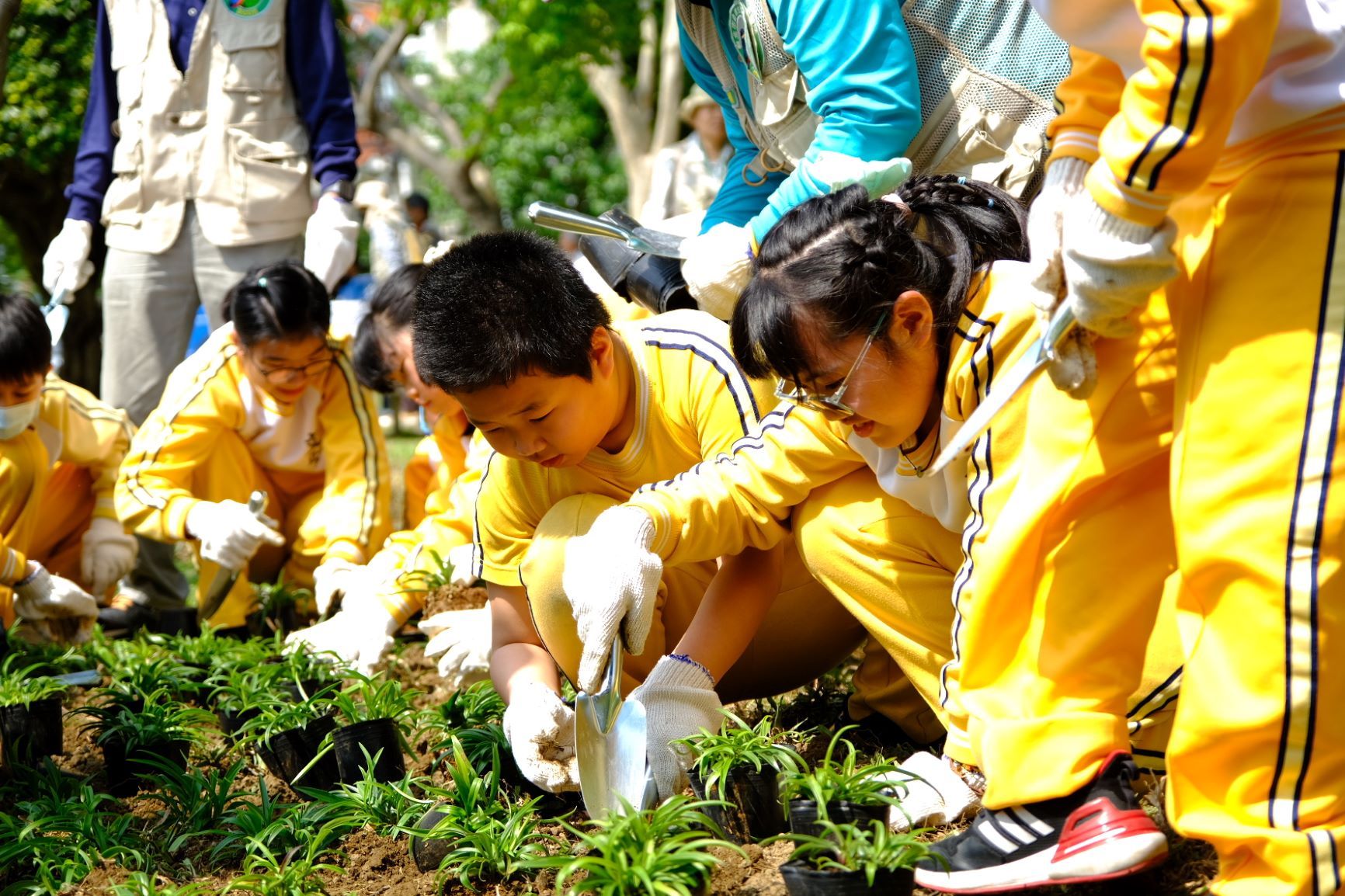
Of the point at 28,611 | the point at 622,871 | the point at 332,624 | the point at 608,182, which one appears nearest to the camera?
the point at 622,871

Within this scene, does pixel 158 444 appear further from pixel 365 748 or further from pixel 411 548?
pixel 365 748

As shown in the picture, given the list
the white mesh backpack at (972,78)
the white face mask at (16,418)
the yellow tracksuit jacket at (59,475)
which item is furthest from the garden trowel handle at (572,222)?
the yellow tracksuit jacket at (59,475)

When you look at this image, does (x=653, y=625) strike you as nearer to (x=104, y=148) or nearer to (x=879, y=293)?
(x=879, y=293)

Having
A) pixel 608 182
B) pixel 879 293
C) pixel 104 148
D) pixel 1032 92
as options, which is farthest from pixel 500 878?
pixel 608 182

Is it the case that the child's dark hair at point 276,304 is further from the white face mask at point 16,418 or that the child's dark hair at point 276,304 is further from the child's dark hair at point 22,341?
the white face mask at point 16,418

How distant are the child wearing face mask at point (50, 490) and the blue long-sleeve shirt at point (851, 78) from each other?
8.36ft

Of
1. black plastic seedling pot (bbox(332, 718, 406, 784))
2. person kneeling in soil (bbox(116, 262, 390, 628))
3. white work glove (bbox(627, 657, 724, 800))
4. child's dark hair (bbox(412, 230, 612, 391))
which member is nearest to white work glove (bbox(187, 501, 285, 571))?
person kneeling in soil (bbox(116, 262, 390, 628))

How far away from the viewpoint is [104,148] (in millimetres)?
4664

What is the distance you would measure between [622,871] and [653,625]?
2.88ft

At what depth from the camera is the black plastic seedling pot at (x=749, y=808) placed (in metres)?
2.17

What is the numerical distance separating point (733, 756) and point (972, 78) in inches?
61.0

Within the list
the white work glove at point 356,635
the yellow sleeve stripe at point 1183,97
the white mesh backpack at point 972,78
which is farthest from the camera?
the white work glove at point 356,635

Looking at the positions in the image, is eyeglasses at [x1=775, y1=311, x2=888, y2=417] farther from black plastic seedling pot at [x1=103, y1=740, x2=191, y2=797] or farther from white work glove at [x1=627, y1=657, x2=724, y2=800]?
black plastic seedling pot at [x1=103, y1=740, x2=191, y2=797]

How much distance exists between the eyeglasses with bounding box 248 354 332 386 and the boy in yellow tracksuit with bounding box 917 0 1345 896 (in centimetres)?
292
